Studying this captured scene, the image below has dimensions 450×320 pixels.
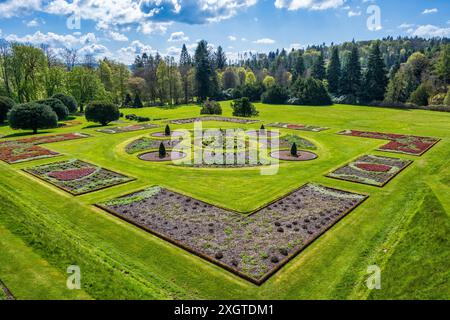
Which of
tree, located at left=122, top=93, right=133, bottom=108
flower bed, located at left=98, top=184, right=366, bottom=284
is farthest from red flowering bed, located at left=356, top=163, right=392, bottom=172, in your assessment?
tree, located at left=122, top=93, right=133, bottom=108

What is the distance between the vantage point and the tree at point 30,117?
4822cm

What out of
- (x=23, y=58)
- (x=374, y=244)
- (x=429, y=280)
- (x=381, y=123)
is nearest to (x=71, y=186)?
(x=374, y=244)

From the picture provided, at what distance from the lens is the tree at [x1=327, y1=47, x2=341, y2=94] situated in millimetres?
103938

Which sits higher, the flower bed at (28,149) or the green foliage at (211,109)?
the green foliage at (211,109)

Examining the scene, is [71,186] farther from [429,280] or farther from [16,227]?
[429,280]

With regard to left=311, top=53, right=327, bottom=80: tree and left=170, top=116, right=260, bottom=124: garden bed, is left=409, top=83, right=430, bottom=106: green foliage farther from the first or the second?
left=170, top=116, right=260, bottom=124: garden bed

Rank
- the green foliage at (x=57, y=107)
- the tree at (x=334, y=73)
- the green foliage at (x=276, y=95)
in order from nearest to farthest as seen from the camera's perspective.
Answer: the green foliage at (x=57, y=107)
the green foliage at (x=276, y=95)
the tree at (x=334, y=73)

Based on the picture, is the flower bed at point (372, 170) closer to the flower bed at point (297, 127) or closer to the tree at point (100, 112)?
the flower bed at point (297, 127)

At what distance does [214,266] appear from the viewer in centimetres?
1523

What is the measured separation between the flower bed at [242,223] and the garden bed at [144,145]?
15.1 m

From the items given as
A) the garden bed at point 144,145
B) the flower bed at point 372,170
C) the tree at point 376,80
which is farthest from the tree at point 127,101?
the flower bed at point 372,170

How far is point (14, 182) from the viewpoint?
26922 mm

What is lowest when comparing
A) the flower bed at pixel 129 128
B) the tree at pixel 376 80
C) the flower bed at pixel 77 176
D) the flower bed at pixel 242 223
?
the flower bed at pixel 242 223
